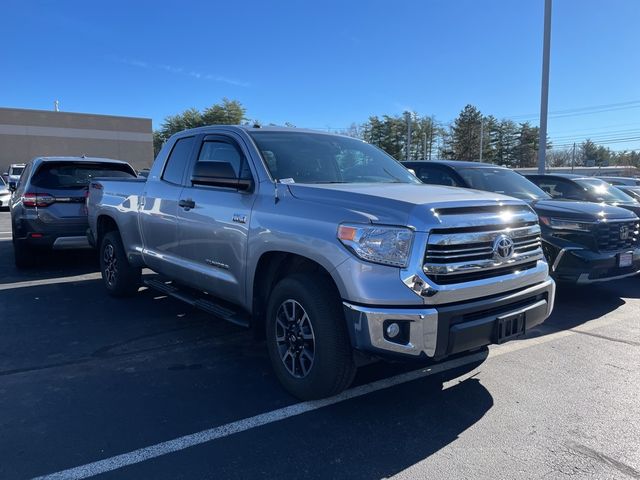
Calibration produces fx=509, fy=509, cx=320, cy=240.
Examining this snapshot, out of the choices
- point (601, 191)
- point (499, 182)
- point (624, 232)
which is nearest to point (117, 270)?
point (499, 182)

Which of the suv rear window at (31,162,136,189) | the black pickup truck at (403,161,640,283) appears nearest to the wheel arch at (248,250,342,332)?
the black pickup truck at (403,161,640,283)

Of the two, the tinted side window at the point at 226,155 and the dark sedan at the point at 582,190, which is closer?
the tinted side window at the point at 226,155

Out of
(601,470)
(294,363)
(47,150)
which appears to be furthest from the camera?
(47,150)

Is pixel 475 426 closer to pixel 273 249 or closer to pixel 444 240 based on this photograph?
pixel 444 240

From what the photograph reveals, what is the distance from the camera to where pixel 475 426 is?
342cm

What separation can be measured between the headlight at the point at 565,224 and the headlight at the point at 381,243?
A: 4161 mm

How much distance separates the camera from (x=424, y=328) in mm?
3090

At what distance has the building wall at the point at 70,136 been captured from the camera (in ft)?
148

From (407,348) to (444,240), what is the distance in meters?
0.72

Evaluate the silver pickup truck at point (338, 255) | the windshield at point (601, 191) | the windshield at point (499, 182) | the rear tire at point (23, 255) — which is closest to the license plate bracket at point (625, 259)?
the windshield at point (499, 182)

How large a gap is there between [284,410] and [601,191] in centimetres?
791

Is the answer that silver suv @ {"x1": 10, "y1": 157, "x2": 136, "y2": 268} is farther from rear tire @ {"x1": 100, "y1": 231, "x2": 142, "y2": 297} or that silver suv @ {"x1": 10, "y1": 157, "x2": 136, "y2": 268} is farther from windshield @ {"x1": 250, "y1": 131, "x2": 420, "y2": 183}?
windshield @ {"x1": 250, "y1": 131, "x2": 420, "y2": 183}

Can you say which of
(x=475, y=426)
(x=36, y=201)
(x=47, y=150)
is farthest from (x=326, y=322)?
(x=47, y=150)

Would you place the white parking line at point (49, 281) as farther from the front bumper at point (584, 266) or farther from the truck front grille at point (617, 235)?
the truck front grille at point (617, 235)
